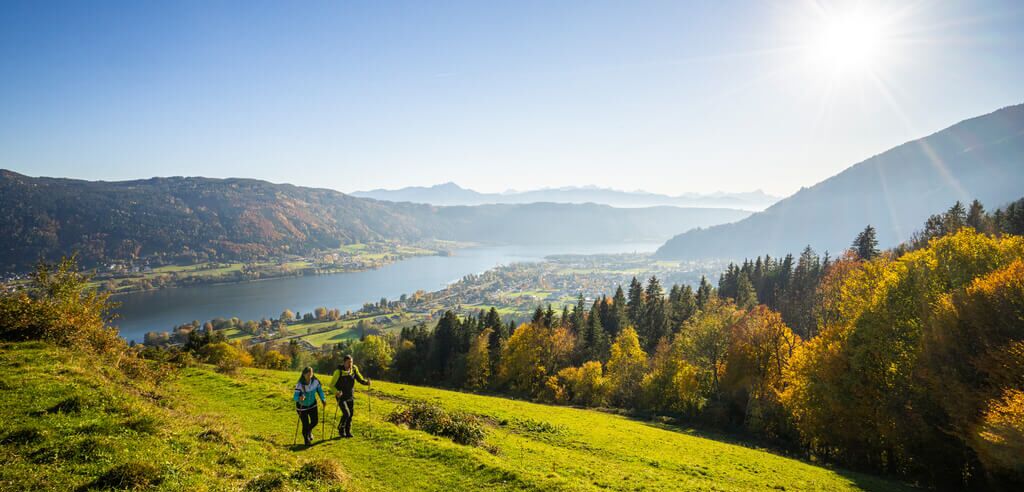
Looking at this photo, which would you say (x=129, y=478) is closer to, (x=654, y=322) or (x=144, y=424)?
(x=144, y=424)

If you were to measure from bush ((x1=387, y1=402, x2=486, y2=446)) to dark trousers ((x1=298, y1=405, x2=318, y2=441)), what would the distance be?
4.14 metres

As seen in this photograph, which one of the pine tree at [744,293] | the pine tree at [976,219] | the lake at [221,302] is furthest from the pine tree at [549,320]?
the lake at [221,302]

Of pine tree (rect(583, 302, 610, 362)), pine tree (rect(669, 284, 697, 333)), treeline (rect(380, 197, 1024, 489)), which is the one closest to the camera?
treeline (rect(380, 197, 1024, 489))

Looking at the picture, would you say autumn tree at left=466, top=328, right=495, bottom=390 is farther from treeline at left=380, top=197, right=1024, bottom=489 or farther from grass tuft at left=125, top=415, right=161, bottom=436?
grass tuft at left=125, top=415, right=161, bottom=436

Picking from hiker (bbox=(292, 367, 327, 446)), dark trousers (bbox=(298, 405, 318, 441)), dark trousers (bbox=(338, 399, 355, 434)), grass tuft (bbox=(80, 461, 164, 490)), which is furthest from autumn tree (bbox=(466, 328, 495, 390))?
grass tuft (bbox=(80, 461, 164, 490))

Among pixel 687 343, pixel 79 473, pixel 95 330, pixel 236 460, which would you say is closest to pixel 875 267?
pixel 687 343

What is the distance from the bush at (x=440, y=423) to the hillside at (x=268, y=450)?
95cm

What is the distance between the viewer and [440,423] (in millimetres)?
17250

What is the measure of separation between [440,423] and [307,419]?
5256 millimetres

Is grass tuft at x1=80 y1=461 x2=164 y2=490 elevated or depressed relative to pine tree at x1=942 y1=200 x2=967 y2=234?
depressed

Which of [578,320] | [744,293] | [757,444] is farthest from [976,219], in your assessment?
[757,444]

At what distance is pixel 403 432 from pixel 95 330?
62.2 ft

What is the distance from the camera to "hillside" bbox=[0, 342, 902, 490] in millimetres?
8734

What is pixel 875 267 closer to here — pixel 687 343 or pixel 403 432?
pixel 687 343
